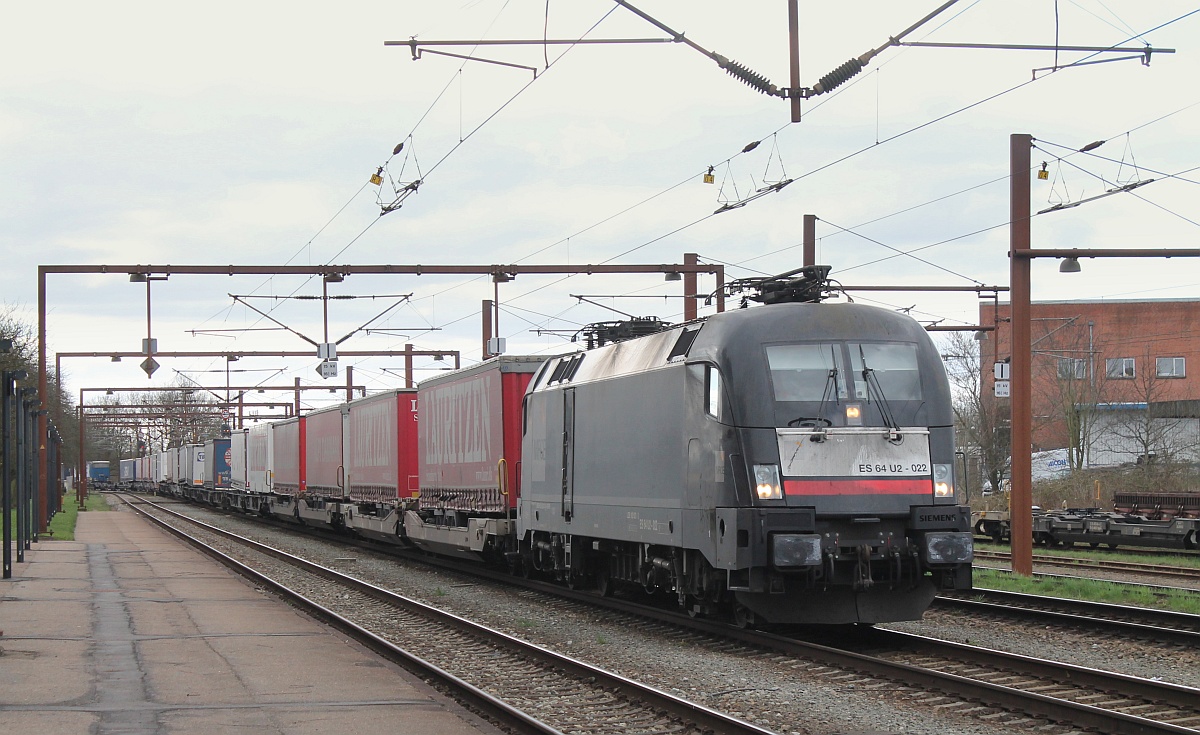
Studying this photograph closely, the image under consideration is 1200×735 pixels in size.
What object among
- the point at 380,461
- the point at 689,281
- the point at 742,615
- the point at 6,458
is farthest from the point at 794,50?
the point at 380,461

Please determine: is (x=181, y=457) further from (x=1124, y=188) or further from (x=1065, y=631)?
(x=1065, y=631)

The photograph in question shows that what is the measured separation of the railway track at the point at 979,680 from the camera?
877 cm

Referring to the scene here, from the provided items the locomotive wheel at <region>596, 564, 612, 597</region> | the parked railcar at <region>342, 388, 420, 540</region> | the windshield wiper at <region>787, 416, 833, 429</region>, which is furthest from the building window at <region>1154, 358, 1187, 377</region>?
the windshield wiper at <region>787, 416, 833, 429</region>

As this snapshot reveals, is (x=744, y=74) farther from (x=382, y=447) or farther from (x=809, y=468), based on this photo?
(x=382, y=447)

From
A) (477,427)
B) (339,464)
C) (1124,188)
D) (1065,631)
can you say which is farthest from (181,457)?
(1065,631)

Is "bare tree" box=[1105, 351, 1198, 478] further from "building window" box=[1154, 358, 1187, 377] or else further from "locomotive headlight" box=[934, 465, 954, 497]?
"locomotive headlight" box=[934, 465, 954, 497]

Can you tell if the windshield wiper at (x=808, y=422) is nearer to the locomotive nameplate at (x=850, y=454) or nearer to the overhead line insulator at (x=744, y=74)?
Result: the locomotive nameplate at (x=850, y=454)

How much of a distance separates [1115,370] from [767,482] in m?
49.3

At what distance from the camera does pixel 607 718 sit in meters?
9.41

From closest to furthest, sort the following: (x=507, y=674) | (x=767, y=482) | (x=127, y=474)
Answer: (x=507, y=674)
(x=767, y=482)
(x=127, y=474)

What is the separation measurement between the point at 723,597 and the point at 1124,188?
Result: 42.2ft

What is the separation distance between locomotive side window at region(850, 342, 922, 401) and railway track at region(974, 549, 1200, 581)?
35.9 feet

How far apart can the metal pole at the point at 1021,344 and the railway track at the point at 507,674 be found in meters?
9.48

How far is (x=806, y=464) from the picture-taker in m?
11.9
